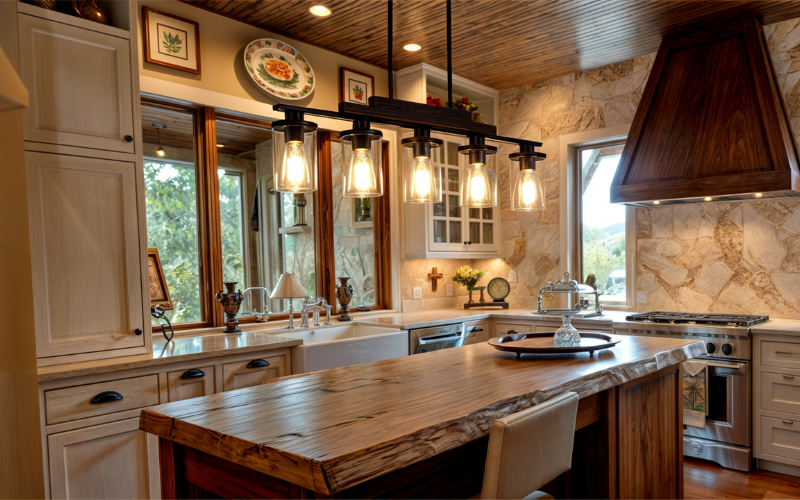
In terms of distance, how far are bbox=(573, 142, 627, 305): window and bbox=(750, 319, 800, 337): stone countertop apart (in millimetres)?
1137

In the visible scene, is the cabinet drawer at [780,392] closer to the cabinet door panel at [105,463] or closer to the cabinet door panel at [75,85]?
the cabinet door panel at [105,463]

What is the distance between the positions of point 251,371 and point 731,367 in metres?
2.82

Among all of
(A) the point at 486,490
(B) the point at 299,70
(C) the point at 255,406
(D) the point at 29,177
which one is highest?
(B) the point at 299,70

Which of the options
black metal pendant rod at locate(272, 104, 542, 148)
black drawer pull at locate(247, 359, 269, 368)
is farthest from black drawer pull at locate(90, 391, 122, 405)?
black metal pendant rod at locate(272, 104, 542, 148)

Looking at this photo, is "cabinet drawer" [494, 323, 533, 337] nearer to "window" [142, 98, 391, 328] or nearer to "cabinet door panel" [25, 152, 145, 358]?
"window" [142, 98, 391, 328]

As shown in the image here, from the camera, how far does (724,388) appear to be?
11.0 feet

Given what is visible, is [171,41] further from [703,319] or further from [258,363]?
[703,319]

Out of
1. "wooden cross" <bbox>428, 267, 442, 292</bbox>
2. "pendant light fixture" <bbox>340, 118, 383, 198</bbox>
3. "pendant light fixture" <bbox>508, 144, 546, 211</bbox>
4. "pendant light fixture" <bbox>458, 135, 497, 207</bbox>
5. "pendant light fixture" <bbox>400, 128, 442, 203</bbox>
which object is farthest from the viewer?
"wooden cross" <bbox>428, 267, 442, 292</bbox>

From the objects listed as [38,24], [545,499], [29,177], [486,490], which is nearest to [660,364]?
[545,499]

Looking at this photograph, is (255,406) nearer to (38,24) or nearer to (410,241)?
(38,24)

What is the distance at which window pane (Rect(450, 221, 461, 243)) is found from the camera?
4.58 metres

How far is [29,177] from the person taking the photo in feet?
7.21

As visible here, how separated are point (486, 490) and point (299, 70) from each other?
3.27 m

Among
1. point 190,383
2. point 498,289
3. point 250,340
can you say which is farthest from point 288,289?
point 498,289
